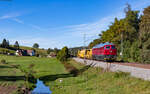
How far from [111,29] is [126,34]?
53.8ft

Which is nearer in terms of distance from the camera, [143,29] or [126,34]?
[143,29]

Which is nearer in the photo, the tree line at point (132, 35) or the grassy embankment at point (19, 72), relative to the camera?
the grassy embankment at point (19, 72)

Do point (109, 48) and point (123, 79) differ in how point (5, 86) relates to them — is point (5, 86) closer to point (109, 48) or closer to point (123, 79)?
point (123, 79)

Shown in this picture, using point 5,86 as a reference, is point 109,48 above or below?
above

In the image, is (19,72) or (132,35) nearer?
(19,72)

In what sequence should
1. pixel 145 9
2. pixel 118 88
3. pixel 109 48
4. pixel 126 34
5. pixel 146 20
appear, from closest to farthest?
1. pixel 118 88
2. pixel 109 48
3. pixel 146 20
4. pixel 145 9
5. pixel 126 34

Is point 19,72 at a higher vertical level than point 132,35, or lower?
lower

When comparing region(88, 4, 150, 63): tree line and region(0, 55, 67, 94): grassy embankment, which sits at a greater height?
region(88, 4, 150, 63): tree line

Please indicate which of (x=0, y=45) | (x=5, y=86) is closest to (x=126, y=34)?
(x=5, y=86)

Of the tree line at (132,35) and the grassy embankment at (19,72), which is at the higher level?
the tree line at (132,35)

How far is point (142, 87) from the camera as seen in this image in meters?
17.2

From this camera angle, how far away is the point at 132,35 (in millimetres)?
67750

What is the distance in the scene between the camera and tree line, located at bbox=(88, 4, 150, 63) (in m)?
49.2

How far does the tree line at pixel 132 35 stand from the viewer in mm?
49188
